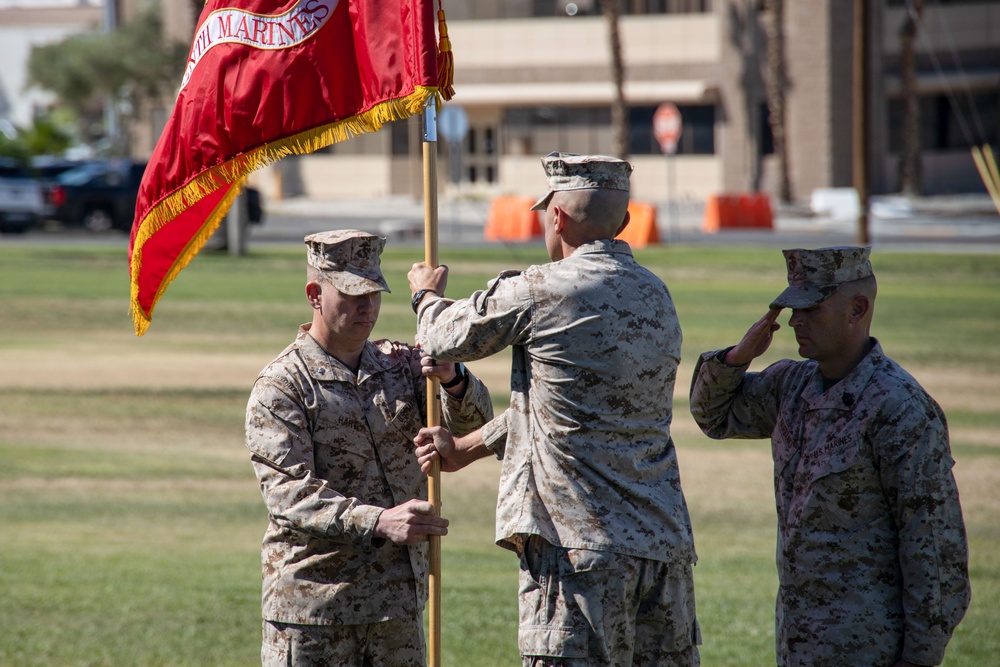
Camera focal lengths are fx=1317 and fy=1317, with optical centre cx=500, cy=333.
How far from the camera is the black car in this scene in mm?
38031

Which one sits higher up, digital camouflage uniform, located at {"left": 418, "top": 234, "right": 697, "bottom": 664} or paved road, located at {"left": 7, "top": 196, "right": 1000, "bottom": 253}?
paved road, located at {"left": 7, "top": 196, "right": 1000, "bottom": 253}

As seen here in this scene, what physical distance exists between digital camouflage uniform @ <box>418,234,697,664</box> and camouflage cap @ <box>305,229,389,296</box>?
46 cm

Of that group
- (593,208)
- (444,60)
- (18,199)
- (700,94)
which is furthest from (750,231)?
(593,208)

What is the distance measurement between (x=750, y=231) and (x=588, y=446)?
35.4 m

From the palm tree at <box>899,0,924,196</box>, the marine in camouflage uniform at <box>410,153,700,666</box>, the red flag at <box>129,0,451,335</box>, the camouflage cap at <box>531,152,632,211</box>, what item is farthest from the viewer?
the palm tree at <box>899,0,924,196</box>

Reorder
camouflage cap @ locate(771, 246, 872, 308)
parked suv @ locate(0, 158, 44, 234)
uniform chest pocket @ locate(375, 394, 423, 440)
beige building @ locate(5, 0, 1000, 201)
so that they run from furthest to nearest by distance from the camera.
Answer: beige building @ locate(5, 0, 1000, 201) < parked suv @ locate(0, 158, 44, 234) < uniform chest pocket @ locate(375, 394, 423, 440) < camouflage cap @ locate(771, 246, 872, 308)

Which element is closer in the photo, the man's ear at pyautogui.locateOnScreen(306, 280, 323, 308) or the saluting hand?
the saluting hand

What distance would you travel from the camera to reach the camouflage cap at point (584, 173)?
407 centimetres

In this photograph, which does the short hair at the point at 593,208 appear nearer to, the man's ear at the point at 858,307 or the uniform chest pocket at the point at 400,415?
the man's ear at the point at 858,307

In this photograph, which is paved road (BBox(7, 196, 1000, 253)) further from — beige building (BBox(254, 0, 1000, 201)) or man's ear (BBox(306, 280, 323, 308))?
man's ear (BBox(306, 280, 323, 308))

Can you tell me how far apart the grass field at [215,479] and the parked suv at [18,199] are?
13.4m

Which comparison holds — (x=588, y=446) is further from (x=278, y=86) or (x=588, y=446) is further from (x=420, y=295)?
(x=278, y=86)

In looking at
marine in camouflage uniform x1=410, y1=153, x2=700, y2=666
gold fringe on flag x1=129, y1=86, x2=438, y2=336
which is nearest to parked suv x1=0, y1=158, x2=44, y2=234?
gold fringe on flag x1=129, y1=86, x2=438, y2=336

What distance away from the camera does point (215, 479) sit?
1144 centimetres
